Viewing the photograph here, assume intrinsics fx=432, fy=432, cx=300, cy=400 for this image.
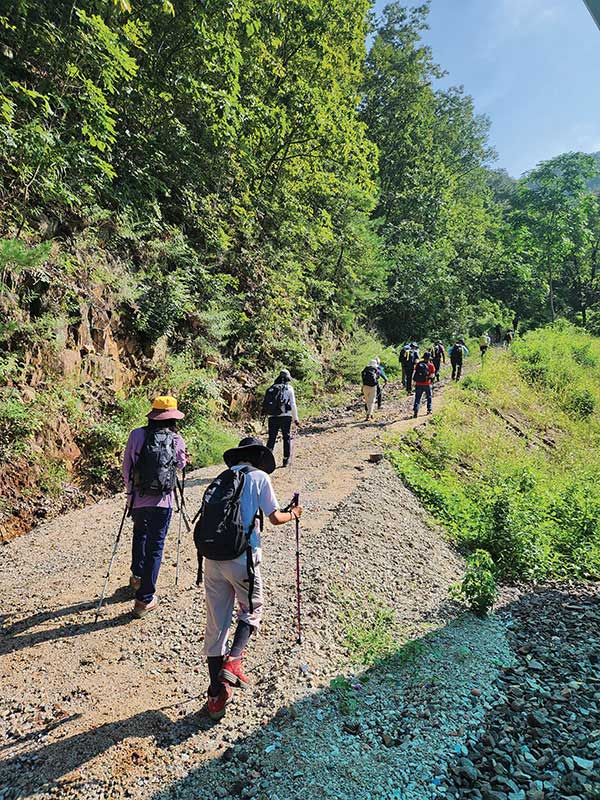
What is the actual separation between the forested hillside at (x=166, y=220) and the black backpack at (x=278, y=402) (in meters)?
2.11

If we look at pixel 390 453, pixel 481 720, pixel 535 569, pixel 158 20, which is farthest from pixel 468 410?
pixel 158 20

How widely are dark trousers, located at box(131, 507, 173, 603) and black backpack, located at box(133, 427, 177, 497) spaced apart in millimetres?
220

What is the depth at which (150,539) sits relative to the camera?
450 centimetres

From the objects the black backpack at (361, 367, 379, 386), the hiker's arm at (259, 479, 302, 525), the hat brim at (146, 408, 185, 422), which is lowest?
the hiker's arm at (259, 479, 302, 525)

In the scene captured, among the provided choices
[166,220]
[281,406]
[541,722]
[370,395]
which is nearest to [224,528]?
[541,722]

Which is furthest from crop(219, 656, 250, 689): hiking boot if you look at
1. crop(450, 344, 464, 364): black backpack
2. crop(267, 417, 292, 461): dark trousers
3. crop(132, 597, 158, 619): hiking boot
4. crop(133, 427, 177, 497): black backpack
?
crop(450, 344, 464, 364): black backpack

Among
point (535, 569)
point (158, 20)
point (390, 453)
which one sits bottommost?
point (535, 569)

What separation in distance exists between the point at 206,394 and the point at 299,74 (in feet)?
44.7

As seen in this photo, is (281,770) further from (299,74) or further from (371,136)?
(371,136)

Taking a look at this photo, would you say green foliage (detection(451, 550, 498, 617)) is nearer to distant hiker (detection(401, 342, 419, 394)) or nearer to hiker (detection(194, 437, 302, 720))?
hiker (detection(194, 437, 302, 720))

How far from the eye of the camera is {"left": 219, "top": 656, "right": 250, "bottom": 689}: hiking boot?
330 centimetres

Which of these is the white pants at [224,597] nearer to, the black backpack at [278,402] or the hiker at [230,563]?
the hiker at [230,563]

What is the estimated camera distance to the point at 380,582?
594cm

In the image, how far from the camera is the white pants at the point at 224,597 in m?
3.35
